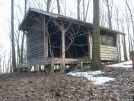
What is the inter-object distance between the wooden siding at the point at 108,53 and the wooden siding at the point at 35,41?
16.5ft

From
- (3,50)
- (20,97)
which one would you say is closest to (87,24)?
(20,97)

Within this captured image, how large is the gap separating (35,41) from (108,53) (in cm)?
641

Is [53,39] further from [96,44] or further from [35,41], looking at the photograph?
[96,44]

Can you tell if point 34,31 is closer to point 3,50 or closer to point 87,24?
point 87,24

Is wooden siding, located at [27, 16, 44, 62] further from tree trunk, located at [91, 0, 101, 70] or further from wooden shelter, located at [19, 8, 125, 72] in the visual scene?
tree trunk, located at [91, 0, 101, 70]

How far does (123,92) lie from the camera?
19.8 feet

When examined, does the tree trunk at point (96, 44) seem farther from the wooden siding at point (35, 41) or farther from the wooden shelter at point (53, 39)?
the wooden siding at point (35, 41)

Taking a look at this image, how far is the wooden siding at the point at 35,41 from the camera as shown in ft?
44.0

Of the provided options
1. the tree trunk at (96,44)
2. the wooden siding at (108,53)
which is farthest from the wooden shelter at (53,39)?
the tree trunk at (96,44)

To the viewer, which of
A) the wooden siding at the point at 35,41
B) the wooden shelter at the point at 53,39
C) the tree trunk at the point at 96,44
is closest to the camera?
the tree trunk at the point at 96,44

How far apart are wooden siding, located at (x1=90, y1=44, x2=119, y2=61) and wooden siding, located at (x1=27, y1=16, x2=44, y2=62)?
5019mm

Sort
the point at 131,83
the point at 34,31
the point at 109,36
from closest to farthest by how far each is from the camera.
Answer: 1. the point at 131,83
2. the point at 34,31
3. the point at 109,36

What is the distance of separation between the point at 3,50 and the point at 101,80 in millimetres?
37211

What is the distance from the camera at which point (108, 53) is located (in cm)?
1494
